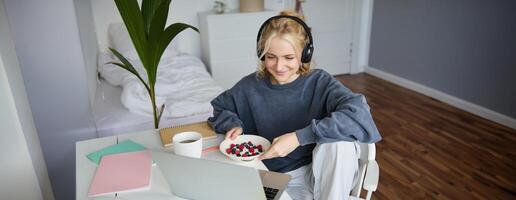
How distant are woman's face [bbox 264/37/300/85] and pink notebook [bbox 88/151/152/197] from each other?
0.48 meters

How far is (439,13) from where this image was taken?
3.42 metres

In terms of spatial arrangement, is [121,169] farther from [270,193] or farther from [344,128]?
[344,128]

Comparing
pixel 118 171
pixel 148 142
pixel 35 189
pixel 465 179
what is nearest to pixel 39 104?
pixel 35 189

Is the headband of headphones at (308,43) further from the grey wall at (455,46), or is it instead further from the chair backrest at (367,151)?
the grey wall at (455,46)

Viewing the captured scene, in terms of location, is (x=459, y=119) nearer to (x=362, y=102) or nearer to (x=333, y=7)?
(x=333, y=7)

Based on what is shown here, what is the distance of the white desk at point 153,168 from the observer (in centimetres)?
87

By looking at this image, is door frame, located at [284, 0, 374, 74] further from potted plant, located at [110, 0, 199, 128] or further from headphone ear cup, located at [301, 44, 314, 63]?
headphone ear cup, located at [301, 44, 314, 63]

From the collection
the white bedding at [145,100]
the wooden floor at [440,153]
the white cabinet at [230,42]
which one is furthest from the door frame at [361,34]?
the white bedding at [145,100]

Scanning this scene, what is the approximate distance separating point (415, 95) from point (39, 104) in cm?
337

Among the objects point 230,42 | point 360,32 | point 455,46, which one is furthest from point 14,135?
point 360,32

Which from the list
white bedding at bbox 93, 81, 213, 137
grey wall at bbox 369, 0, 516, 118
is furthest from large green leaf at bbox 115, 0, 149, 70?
grey wall at bbox 369, 0, 516, 118

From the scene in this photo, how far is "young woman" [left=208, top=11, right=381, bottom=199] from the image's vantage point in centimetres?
99

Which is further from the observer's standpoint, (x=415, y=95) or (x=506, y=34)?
(x=415, y=95)

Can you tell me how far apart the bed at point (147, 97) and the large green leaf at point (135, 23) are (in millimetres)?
718
